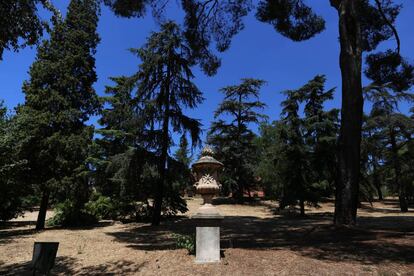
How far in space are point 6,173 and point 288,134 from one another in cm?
1588

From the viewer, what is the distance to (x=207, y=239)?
22.1 feet

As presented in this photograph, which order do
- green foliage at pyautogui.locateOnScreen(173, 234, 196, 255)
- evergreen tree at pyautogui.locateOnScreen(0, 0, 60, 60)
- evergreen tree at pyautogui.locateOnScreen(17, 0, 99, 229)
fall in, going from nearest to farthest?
evergreen tree at pyautogui.locateOnScreen(0, 0, 60, 60) < green foliage at pyautogui.locateOnScreen(173, 234, 196, 255) < evergreen tree at pyautogui.locateOnScreen(17, 0, 99, 229)

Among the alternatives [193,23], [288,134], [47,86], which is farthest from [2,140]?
[288,134]

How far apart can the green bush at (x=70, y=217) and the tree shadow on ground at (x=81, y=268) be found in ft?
30.9

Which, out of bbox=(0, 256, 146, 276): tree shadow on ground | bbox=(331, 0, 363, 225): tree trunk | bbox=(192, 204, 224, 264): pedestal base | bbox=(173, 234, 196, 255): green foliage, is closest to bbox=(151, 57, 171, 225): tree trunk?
bbox=(173, 234, 196, 255): green foliage

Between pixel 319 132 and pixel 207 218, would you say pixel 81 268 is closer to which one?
pixel 207 218

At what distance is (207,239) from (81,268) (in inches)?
119

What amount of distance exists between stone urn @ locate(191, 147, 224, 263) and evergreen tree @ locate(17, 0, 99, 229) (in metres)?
10.1

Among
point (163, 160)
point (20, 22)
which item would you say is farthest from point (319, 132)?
point (20, 22)

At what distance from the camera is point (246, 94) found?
32156 mm

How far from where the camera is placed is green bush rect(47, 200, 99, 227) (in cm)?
1738

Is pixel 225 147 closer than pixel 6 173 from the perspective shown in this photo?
No

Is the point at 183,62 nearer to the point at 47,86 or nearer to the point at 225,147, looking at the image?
the point at 47,86

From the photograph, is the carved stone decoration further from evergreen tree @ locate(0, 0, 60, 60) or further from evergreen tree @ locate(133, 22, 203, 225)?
evergreen tree @ locate(133, 22, 203, 225)
